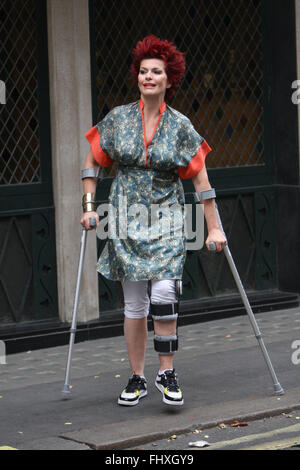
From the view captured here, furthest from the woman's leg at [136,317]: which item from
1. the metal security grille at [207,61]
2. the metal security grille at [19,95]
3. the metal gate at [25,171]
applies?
the metal security grille at [207,61]

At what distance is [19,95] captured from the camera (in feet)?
28.6

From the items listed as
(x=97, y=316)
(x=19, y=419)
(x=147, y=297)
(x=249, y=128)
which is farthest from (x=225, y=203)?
(x=19, y=419)

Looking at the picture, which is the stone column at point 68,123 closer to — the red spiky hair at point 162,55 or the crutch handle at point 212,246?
the red spiky hair at point 162,55

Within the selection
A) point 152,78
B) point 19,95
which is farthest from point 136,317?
point 19,95

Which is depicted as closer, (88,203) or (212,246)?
(212,246)

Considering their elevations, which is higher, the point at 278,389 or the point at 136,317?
the point at 136,317

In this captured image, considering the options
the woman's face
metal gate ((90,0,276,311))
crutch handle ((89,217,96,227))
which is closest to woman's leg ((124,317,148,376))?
crutch handle ((89,217,96,227))

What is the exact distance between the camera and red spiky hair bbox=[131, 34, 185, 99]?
22.0 ft

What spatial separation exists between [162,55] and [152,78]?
155 mm

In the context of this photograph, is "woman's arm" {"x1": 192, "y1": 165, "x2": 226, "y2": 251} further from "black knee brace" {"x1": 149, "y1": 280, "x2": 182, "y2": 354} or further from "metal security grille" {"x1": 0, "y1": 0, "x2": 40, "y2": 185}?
"metal security grille" {"x1": 0, "y1": 0, "x2": 40, "y2": 185}

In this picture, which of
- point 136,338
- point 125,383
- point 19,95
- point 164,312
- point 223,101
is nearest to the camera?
point 164,312

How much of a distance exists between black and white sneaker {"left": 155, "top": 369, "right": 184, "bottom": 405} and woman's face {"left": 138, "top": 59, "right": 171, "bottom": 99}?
1636 millimetres

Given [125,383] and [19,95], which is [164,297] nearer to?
[125,383]

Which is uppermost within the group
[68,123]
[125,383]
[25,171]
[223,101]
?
[223,101]
